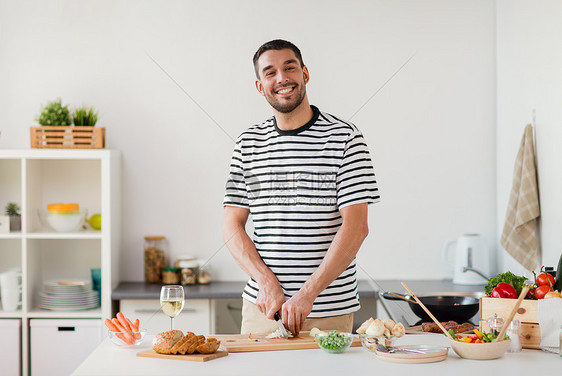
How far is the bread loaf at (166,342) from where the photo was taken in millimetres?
1749

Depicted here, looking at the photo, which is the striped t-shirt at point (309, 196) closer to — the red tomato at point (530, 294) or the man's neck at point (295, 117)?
the man's neck at point (295, 117)

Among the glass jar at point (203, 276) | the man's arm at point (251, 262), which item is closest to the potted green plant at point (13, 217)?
the glass jar at point (203, 276)

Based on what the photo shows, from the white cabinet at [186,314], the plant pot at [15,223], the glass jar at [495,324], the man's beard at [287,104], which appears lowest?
the white cabinet at [186,314]

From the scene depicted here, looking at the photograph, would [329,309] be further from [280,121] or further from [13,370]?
[13,370]

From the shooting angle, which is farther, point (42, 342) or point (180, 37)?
point (180, 37)

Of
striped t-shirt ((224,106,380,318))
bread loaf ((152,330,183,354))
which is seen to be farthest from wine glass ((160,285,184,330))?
striped t-shirt ((224,106,380,318))

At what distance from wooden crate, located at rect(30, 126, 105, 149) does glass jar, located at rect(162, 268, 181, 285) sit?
0.74m

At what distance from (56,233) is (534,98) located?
2.45 metres

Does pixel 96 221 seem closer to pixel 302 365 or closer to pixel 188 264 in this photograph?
pixel 188 264

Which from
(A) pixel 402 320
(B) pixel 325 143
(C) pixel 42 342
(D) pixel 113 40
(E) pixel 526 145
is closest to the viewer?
(B) pixel 325 143

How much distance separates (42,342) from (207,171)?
1227 mm

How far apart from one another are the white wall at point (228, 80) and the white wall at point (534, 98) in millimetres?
114

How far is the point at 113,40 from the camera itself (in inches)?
147

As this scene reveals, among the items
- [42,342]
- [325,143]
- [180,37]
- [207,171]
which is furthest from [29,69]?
[325,143]
